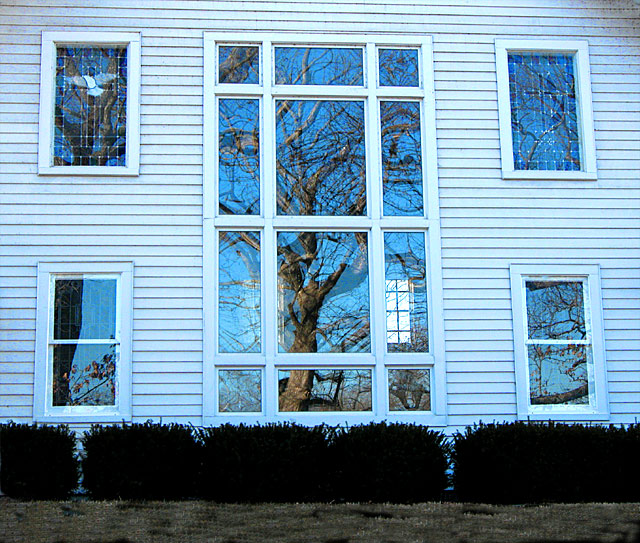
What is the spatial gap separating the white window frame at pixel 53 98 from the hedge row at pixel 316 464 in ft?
9.67

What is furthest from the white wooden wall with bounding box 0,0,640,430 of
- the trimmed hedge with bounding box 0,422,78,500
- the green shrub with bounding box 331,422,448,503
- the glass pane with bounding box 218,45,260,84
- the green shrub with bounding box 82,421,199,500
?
the green shrub with bounding box 331,422,448,503

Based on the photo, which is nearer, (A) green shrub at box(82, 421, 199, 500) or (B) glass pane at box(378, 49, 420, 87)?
(A) green shrub at box(82, 421, 199, 500)

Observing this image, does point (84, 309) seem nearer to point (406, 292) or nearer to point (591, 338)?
point (406, 292)

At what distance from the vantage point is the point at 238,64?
10.6m

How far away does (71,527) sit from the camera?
307 inches

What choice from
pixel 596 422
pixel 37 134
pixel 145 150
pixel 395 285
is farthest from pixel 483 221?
pixel 37 134

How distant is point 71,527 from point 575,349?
5949mm

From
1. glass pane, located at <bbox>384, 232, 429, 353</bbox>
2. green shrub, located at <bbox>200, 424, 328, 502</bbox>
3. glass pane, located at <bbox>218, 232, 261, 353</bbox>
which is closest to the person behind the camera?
green shrub, located at <bbox>200, 424, 328, 502</bbox>

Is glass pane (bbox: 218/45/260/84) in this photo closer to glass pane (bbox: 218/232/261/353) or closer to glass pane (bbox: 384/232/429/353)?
glass pane (bbox: 218/232/261/353)

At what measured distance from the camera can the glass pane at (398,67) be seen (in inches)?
423

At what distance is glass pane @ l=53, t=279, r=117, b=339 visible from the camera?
9.98 metres


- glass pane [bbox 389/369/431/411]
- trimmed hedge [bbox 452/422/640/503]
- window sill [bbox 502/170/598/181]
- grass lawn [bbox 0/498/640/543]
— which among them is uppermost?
window sill [bbox 502/170/598/181]

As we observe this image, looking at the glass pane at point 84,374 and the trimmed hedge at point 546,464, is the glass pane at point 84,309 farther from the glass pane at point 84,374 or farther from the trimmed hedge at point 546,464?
the trimmed hedge at point 546,464

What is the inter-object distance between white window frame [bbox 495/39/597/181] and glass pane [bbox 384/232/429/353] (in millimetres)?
1440
